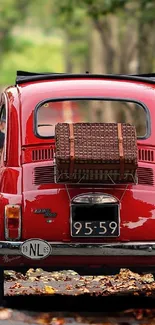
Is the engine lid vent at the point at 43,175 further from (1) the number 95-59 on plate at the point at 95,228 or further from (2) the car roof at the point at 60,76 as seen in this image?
(2) the car roof at the point at 60,76

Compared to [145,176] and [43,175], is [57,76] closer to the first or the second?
[43,175]

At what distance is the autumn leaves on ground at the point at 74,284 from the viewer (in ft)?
34.5

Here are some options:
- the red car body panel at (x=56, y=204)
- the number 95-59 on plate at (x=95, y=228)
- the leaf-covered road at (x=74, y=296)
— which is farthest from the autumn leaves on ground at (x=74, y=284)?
the number 95-59 on plate at (x=95, y=228)

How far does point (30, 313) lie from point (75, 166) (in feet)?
3.99

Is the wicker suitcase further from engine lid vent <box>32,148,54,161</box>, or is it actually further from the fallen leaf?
the fallen leaf

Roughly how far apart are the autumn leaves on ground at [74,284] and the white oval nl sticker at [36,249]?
50.2 inches

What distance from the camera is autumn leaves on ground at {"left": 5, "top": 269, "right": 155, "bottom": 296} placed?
34.5 feet

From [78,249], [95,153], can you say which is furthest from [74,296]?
[95,153]

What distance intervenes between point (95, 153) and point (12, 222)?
91cm

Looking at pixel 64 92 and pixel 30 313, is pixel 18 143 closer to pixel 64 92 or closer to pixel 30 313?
pixel 64 92

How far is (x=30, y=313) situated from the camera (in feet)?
29.3

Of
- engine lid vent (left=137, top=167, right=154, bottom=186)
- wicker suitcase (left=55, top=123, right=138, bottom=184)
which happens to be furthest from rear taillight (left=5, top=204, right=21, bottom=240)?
engine lid vent (left=137, top=167, right=154, bottom=186)

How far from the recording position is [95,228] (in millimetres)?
9188

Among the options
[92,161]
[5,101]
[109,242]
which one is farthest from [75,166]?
[5,101]
